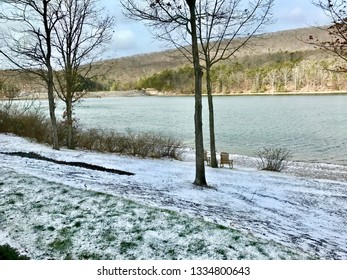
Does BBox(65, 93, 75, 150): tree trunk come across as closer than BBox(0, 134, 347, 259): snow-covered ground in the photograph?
No

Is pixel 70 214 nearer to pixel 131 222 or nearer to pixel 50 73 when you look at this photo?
pixel 131 222

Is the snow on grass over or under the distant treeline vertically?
under

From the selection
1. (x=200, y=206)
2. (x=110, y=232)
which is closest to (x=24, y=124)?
(x=200, y=206)

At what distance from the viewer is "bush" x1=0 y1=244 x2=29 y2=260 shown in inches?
195

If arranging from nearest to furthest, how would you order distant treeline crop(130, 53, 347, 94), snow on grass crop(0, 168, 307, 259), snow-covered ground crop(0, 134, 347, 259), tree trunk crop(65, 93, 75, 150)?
1. snow on grass crop(0, 168, 307, 259)
2. snow-covered ground crop(0, 134, 347, 259)
3. tree trunk crop(65, 93, 75, 150)
4. distant treeline crop(130, 53, 347, 94)

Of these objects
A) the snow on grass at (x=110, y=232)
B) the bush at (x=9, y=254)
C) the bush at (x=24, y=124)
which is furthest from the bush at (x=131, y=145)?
the bush at (x=9, y=254)

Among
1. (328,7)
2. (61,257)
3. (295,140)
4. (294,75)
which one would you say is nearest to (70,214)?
(61,257)

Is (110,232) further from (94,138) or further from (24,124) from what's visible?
(24,124)

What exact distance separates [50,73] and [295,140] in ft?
75.3

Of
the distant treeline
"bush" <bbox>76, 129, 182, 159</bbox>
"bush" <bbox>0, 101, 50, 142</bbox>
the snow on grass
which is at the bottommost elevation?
"bush" <bbox>76, 129, 182, 159</bbox>

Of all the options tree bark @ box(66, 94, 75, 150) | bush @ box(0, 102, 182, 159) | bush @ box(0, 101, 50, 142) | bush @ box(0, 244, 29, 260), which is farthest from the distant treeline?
bush @ box(0, 244, 29, 260)

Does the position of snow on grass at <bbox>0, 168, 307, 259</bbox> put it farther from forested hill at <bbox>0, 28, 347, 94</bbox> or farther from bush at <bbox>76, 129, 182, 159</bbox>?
forested hill at <bbox>0, 28, 347, 94</bbox>

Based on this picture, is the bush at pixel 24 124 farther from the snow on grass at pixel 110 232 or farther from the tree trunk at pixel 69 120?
the snow on grass at pixel 110 232

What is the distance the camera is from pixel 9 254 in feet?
16.5
